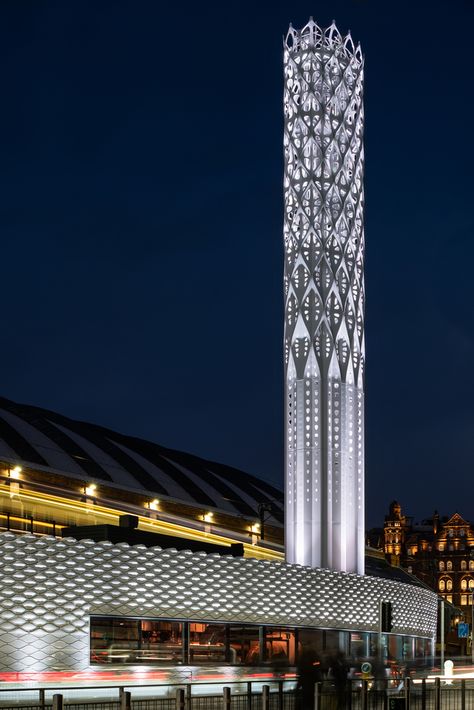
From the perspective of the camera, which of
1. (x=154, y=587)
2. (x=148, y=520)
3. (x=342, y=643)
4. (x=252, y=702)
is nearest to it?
(x=252, y=702)

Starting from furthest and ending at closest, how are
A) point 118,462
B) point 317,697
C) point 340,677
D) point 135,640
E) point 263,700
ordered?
point 118,462 < point 135,640 < point 340,677 < point 317,697 < point 263,700

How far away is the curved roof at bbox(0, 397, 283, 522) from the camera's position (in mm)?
59562

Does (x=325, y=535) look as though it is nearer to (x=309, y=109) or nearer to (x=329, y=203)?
(x=329, y=203)

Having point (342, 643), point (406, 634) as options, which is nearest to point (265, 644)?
point (342, 643)

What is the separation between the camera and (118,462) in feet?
220

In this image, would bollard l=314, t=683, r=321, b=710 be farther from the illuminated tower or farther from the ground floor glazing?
the illuminated tower

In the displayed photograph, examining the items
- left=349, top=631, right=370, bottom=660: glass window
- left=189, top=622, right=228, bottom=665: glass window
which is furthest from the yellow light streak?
left=349, top=631, right=370, bottom=660: glass window

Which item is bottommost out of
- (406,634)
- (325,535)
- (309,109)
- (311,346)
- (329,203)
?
(406,634)

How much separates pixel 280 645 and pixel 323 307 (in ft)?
56.0

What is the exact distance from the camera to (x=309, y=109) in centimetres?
5662

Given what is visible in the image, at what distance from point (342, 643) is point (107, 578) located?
1629 centimetres

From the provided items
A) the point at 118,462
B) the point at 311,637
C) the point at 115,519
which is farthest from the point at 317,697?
the point at 118,462

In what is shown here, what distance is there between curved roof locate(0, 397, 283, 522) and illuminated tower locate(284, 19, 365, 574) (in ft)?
41.0

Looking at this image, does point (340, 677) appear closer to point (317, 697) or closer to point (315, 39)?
point (317, 697)
